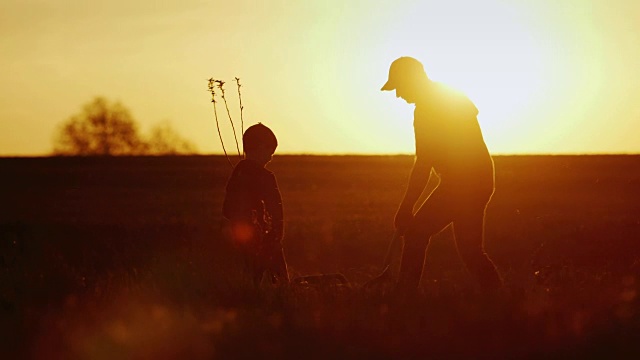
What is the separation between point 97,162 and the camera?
7706 cm

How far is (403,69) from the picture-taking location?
9.64 metres

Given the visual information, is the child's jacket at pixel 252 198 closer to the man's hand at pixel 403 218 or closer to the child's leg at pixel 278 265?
the child's leg at pixel 278 265

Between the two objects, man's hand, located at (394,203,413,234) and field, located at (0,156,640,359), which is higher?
man's hand, located at (394,203,413,234)

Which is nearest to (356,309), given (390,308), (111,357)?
(390,308)

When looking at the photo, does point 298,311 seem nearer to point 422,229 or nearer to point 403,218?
point 422,229

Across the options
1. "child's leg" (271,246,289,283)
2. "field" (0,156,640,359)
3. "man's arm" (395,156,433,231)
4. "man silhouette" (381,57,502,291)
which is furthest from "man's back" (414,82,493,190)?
"child's leg" (271,246,289,283)

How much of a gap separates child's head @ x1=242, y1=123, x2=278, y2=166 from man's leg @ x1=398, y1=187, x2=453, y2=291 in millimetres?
1421

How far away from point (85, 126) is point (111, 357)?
102 meters

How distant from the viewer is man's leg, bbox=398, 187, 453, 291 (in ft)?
31.2

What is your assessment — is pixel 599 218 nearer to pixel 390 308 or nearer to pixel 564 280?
pixel 564 280

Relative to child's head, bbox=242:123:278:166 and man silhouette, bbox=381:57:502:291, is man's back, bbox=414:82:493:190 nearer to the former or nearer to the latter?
man silhouette, bbox=381:57:502:291

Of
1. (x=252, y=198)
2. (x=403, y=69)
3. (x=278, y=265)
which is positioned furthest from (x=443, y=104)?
(x=278, y=265)

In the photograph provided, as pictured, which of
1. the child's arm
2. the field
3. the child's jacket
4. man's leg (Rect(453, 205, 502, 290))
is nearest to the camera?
the field

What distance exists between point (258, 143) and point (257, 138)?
4cm
